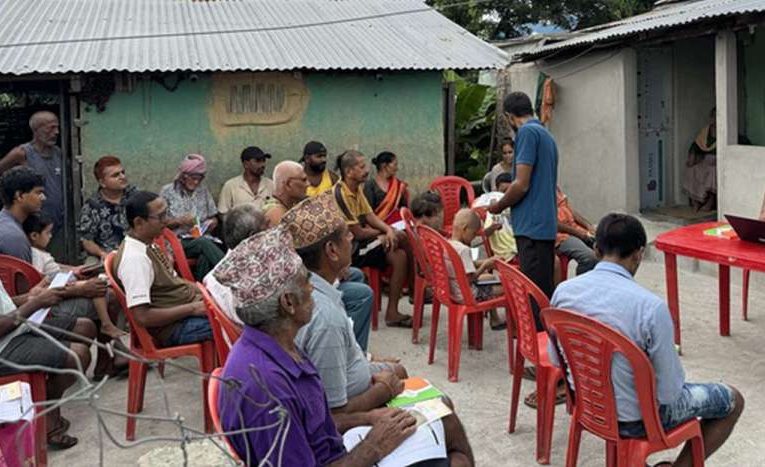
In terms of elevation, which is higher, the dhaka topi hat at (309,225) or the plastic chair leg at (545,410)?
the dhaka topi hat at (309,225)

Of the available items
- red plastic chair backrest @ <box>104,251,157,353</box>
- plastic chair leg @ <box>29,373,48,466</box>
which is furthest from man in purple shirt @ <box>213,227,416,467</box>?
red plastic chair backrest @ <box>104,251,157,353</box>

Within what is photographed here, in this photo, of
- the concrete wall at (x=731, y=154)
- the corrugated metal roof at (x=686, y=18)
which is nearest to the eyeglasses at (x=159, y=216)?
the corrugated metal roof at (x=686, y=18)

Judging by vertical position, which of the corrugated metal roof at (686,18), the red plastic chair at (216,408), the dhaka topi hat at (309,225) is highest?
the corrugated metal roof at (686,18)

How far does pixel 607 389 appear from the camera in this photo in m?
3.11

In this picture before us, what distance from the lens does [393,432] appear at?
2.64 metres

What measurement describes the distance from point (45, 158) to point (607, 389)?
518 centimetres

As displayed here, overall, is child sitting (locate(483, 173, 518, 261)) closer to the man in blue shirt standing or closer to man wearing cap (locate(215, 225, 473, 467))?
the man in blue shirt standing

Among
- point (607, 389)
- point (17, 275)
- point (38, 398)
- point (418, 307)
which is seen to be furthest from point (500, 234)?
point (38, 398)

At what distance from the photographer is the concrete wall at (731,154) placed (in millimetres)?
7402

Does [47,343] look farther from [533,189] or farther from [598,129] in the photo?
[598,129]

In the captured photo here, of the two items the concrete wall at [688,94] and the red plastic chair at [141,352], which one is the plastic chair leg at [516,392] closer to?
the red plastic chair at [141,352]

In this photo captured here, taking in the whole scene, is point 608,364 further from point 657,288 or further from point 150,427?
point 657,288

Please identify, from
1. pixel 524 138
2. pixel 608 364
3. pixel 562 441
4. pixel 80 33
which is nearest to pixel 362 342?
pixel 562 441

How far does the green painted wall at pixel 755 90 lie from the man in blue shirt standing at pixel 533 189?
5566 mm
